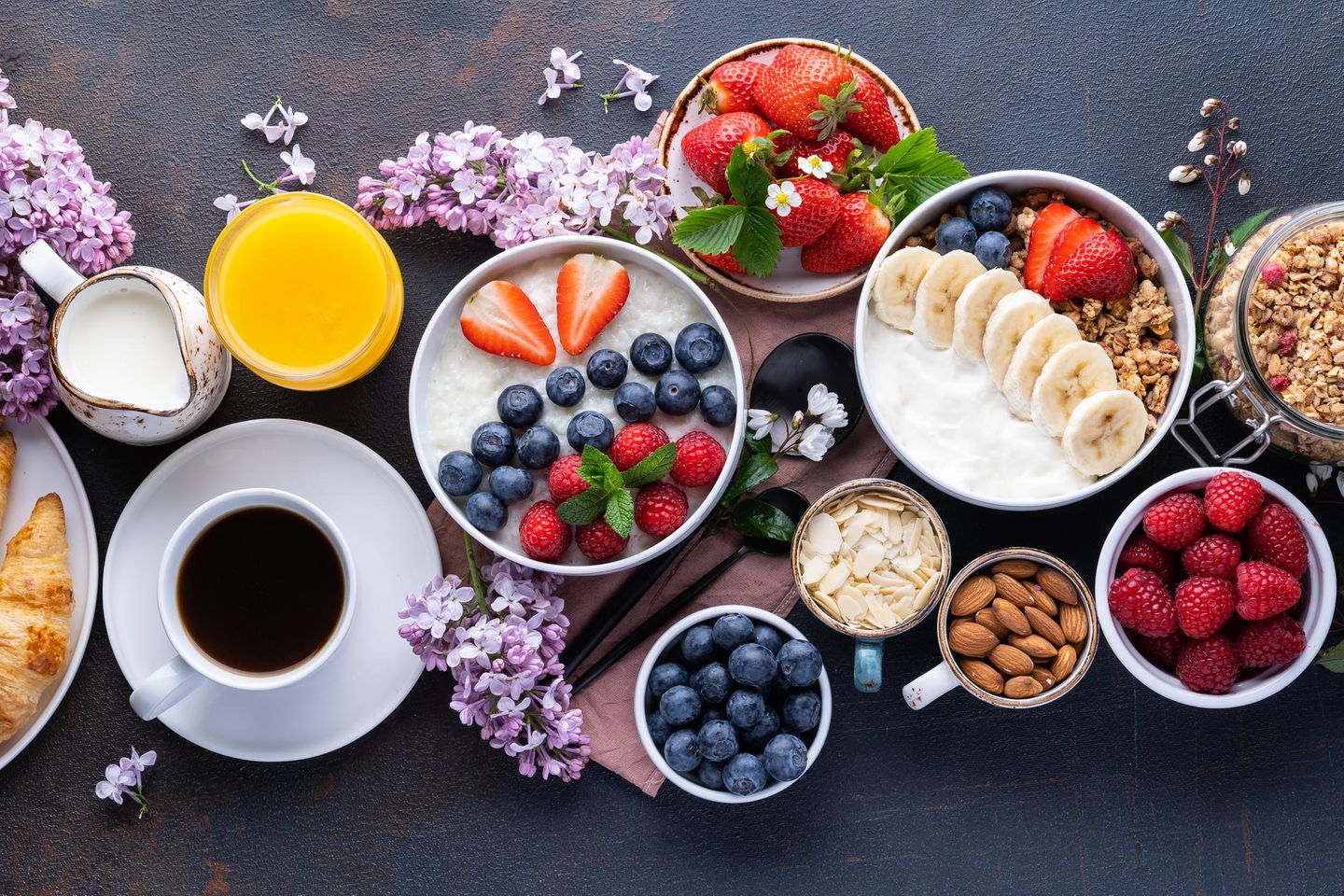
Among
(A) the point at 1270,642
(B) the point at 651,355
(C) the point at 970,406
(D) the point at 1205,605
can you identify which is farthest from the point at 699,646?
(A) the point at 1270,642

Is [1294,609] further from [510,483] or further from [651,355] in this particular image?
[510,483]

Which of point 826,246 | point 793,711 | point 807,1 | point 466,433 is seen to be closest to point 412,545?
point 466,433

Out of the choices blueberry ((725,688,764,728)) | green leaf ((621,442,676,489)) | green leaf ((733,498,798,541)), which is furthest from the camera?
green leaf ((733,498,798,541))

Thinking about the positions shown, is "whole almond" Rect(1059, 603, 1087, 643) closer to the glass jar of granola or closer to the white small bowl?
the white small bowl

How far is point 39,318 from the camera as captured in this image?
1687 mm

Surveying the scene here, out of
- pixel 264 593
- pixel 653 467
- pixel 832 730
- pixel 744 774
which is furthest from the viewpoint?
pixel 832 730

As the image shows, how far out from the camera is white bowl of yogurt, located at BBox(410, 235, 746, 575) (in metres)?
1.59

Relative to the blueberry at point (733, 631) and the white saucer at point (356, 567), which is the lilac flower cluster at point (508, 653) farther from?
the blueberry at point (733, 631)

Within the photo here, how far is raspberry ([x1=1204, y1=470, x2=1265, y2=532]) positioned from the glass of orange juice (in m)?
1.37

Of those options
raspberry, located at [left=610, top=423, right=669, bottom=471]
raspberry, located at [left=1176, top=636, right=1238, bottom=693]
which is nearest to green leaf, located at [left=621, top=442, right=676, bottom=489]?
raspberry, located at [left=610, top=423, right=669, bottom=471]

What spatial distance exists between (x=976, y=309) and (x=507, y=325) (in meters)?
0.75

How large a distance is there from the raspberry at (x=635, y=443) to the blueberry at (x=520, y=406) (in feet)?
0.44

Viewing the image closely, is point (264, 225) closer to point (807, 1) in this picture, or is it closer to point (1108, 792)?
point (807, 1)

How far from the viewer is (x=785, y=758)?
1.59 m
